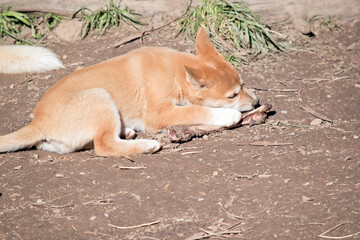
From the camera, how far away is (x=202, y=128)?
5.22 metres

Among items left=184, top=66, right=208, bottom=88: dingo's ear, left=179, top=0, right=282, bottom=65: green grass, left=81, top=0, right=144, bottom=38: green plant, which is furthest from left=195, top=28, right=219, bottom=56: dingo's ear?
left=81, top=0, right=144, bottom=38: green plant

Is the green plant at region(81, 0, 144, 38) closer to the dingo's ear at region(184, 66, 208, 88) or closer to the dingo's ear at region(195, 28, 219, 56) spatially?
the dingo's ear at region(195, 28, 219, 56)

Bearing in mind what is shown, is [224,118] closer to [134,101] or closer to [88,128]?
[134,101]

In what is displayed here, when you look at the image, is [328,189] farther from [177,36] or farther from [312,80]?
A: [177,36]

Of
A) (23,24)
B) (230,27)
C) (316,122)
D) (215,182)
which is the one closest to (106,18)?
(23,24)

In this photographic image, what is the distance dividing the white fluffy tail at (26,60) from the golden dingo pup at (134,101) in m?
1.39

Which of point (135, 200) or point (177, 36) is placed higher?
point (177, 36)

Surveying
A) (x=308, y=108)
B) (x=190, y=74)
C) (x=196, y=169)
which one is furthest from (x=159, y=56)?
(x=308, y=108)

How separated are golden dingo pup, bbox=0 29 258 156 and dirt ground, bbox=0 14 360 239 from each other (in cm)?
23

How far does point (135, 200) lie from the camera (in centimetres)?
412

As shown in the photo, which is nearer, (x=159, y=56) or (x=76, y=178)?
(x=76, y=178)

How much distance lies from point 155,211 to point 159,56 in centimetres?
218

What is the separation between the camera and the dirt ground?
3.72 m

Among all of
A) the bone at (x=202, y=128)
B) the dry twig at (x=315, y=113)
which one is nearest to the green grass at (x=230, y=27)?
the dry twig at (x=315, y=113)
